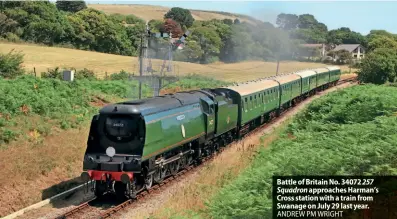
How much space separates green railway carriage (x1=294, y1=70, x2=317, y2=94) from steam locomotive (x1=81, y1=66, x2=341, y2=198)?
2207cm

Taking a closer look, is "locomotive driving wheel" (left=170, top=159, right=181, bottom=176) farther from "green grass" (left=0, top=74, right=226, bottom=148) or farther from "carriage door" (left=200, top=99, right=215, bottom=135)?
"green grass" (left=0, top=74, right=226, bottom=148)

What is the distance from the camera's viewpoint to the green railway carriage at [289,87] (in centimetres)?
3638

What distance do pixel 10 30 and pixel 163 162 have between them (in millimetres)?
60132

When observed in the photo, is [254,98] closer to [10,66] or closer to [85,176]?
[85,176]

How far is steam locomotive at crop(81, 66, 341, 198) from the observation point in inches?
587

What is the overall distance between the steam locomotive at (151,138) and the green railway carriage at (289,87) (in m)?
12.7

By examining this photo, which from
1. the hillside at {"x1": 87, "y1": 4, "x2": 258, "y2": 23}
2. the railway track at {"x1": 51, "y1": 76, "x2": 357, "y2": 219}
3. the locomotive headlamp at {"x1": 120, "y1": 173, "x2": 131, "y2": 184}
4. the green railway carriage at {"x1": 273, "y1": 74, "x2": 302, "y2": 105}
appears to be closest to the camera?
the railway track at {"x1": 51, "y1": 76, "x2": 357, "y2": 219}

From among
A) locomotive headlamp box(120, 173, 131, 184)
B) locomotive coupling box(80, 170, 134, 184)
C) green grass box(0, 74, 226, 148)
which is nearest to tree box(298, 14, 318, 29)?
green grass box(0, 74, 226, 148)

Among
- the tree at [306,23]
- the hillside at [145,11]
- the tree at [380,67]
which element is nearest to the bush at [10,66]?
the tree at [380,67]

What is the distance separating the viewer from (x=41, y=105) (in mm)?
24125

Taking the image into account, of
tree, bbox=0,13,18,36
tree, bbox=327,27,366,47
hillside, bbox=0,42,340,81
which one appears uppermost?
tree, bbox=327,27,366,47

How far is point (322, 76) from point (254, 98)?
96.8 feet

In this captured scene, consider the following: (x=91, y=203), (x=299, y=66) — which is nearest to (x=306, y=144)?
(x=91, y=203)

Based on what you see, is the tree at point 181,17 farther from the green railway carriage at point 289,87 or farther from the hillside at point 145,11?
the green railway carriage at point 289,87
